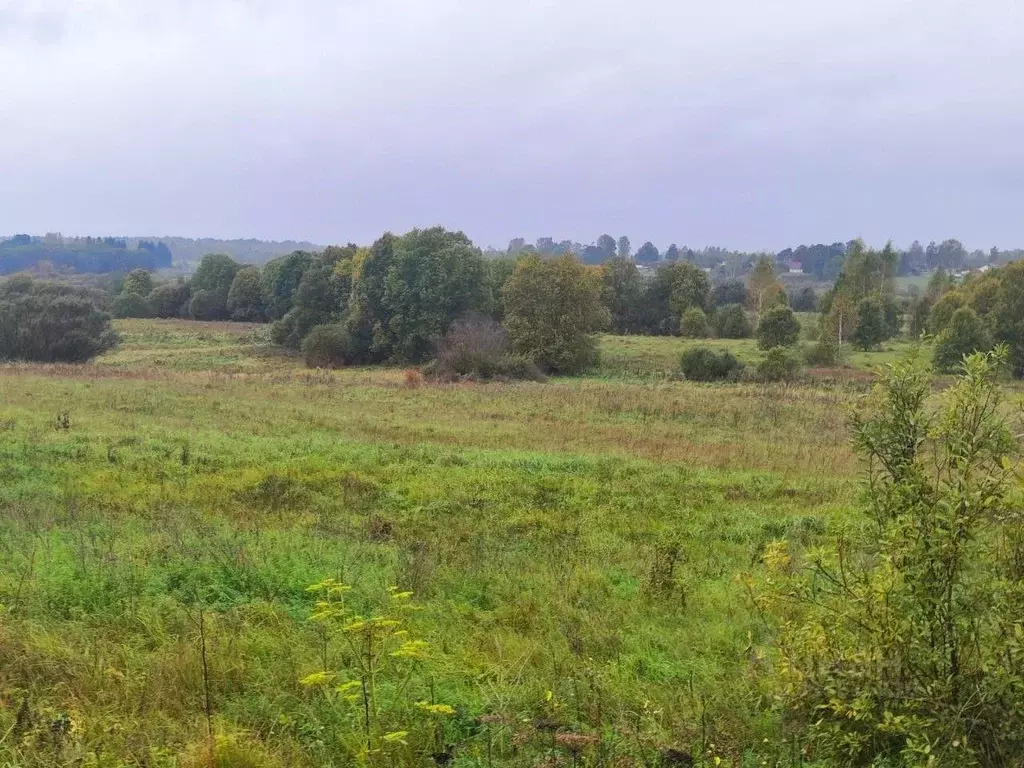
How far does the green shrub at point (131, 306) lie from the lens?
69.6 m

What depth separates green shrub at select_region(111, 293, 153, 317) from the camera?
69.6 meters

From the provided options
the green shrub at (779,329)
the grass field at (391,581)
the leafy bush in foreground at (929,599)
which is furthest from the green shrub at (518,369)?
the leafy bush in foreground at (929,599)

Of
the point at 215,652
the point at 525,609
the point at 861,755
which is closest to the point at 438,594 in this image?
the point at 525,609

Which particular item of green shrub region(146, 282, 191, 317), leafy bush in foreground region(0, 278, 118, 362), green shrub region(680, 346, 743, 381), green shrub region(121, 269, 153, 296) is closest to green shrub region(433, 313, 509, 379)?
green shrub region(680, 346, 743, 381)

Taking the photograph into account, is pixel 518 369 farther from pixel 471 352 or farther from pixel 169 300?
pixel 169 300

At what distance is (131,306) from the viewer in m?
69.7

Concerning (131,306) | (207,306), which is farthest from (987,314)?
(131,306)

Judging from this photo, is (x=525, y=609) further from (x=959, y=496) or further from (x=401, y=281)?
(x=401, y=281)

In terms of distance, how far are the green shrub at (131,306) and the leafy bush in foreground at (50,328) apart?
32812mm

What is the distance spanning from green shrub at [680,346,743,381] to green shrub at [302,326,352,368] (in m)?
20.6

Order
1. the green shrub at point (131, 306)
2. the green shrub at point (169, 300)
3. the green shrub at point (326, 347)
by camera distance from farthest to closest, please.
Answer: the green shrub at point (169, 300)
the green shrub at point (131, 306)
the green shrub at point (326, 347)

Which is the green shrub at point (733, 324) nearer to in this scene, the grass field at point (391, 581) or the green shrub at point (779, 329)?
the green shrub at point (779, 329)

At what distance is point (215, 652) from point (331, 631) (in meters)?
0.80

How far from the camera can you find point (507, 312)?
1683 inches
